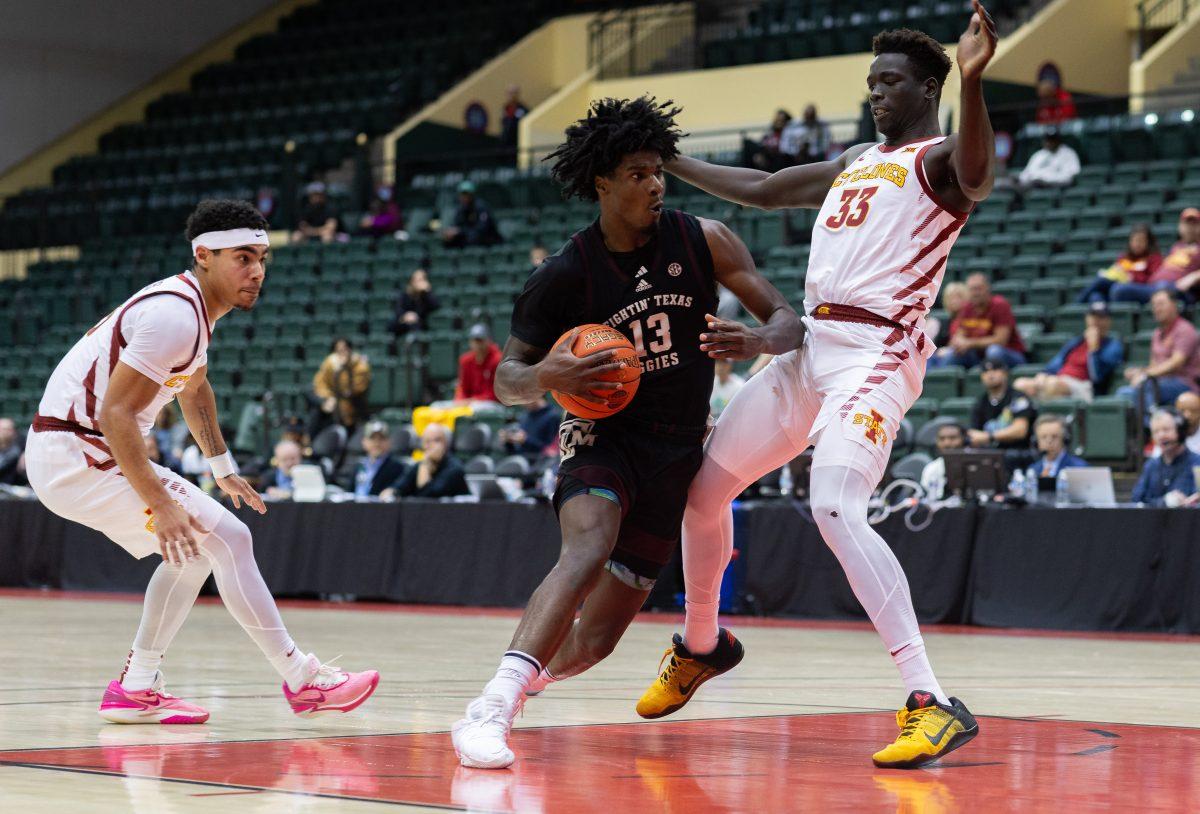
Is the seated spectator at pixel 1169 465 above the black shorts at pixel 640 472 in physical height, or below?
below

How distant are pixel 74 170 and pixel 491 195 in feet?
31.3

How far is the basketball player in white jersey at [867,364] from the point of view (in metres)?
4.77

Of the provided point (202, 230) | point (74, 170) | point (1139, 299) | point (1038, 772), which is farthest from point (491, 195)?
point (1038, 772)

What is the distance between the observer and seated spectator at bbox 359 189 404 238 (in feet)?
77.0

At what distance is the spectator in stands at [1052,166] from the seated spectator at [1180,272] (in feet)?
11.3

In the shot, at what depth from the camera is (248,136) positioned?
93.8 ft

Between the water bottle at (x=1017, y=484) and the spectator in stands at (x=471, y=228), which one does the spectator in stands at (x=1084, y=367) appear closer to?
the water bottle at (x=1017, y=484)

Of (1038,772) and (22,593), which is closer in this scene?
(1038,772)

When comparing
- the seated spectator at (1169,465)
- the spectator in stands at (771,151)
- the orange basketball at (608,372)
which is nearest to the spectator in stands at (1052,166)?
the spectator in stands at (771,151)

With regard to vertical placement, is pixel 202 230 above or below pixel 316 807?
above

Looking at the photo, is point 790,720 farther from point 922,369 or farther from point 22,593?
point 22,593

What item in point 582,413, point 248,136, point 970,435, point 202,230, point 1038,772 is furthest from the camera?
point 248,136

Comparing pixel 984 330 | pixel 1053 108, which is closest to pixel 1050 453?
pixel 984 330

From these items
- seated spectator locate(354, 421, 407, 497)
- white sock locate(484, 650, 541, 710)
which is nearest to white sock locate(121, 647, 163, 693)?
white sock locate(484, 650, 541, 710)
